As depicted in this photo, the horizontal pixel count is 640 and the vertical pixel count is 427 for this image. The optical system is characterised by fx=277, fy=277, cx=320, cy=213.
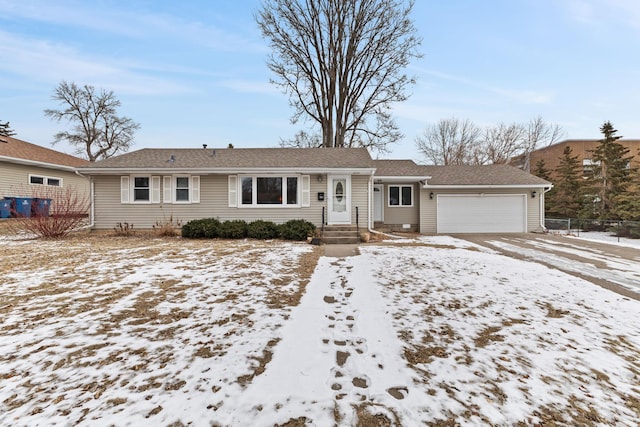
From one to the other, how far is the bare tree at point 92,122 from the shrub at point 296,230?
89.7 feet

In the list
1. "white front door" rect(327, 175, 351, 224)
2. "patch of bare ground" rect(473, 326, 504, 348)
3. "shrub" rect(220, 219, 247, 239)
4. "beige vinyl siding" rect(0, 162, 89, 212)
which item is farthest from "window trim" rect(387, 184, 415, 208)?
"beige vinyl siding" rect(0, 162, 89, 212)

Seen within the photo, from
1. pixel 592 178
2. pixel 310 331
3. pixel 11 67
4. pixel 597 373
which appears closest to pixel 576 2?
pixel 592 178

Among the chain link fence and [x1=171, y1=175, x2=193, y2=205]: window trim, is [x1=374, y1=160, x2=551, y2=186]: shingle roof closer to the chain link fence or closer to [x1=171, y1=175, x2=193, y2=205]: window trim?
the chain link fence

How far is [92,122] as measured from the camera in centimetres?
2720

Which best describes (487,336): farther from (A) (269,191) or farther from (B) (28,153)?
(B) (28,153)

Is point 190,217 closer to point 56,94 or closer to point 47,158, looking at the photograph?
point 47,158

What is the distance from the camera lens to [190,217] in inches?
469

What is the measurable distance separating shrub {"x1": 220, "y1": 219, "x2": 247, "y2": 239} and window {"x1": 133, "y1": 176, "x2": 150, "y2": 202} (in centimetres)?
405

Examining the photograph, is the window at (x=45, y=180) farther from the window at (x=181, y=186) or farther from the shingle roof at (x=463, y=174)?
the shingle roof at (x=463, y=174)

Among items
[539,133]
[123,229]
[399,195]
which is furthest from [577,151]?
[123,229]

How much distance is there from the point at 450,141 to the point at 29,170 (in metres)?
33.5

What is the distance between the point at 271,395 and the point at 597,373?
2.92 m

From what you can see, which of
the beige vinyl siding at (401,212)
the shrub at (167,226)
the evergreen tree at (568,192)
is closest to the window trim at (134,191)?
the shrub at (167,226)

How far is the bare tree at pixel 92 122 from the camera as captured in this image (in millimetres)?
26109
